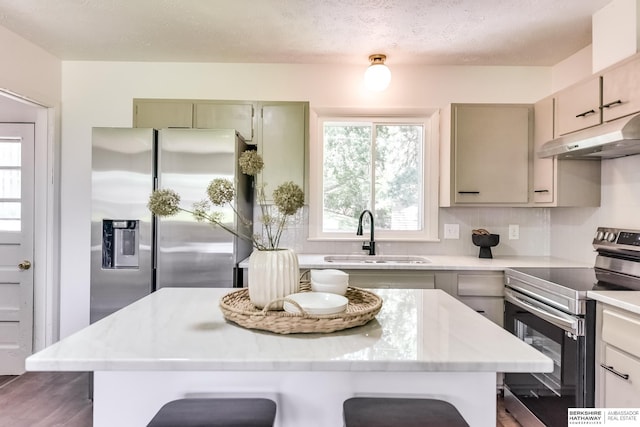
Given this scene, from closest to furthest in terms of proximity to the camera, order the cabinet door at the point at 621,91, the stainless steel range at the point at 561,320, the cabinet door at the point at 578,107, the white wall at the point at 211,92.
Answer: the stainless steel range at the point at 561,320 → the cabinet door at the point at 621,91 → the cabinet door at the point at 578,107 → the white wall at the point at 211,92

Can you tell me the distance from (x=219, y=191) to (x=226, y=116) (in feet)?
6.33

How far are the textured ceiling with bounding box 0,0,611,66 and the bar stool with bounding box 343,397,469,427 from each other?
6.62 ft

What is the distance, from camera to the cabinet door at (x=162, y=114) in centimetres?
287

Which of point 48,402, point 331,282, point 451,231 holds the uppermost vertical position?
point 451,231

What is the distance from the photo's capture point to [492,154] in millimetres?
2752

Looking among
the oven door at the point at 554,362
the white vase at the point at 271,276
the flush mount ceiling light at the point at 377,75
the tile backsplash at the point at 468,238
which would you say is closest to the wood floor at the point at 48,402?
the oven door at the point at 554,362

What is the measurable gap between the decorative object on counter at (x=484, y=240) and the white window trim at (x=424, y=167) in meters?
0.32

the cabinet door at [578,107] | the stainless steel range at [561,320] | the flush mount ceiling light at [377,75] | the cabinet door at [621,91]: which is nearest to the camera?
the stainless steel range at [561,320]

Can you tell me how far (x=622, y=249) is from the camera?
215 cm

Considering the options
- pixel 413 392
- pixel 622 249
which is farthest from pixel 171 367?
pixel 622 249

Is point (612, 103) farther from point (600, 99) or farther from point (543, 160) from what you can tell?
point (543, 160)

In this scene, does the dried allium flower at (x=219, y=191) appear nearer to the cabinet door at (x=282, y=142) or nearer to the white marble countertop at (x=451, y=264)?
the white marble countertop at (x=451, y=264)

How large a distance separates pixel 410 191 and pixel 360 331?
2204mm

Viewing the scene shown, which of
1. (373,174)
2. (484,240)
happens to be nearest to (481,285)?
(484,240)
